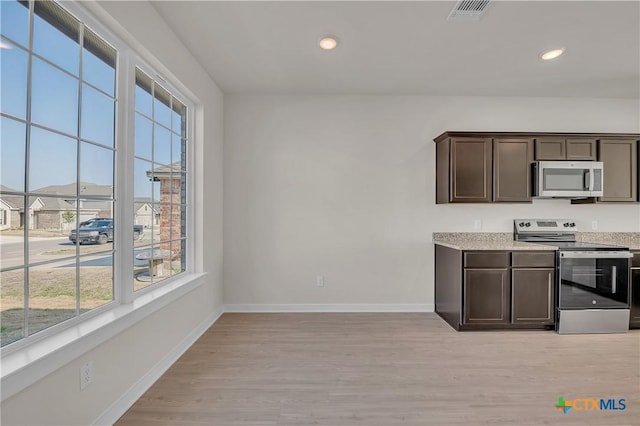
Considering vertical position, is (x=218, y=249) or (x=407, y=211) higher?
(x=407, y=211)

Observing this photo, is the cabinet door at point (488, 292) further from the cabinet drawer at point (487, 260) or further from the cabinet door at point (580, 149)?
the cabinet door at point (580, 149)

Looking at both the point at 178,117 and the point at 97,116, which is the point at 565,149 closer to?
the point at 178,117

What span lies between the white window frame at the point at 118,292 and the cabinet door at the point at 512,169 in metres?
3.49

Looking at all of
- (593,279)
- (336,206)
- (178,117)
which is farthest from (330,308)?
(593,279)

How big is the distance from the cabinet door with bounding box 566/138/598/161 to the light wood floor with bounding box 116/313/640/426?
6.51 ft

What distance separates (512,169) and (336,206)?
2.13 metres

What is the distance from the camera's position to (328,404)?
80.1 inches

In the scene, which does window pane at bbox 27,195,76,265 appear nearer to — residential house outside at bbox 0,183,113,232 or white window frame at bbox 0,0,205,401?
residential house outside at bbox 0,183,113,232

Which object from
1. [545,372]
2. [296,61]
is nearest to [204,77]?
[296,61]

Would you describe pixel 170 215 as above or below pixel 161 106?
below

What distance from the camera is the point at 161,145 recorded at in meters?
2.69

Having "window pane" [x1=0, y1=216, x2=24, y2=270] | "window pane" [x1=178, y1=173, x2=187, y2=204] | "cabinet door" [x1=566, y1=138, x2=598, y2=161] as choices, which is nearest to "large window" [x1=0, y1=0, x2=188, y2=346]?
"window pane" [x1=0, y1=216, x2=24, y2=270]

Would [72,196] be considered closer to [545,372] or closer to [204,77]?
[204,77]

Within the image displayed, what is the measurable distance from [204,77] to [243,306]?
2756 millimetres
